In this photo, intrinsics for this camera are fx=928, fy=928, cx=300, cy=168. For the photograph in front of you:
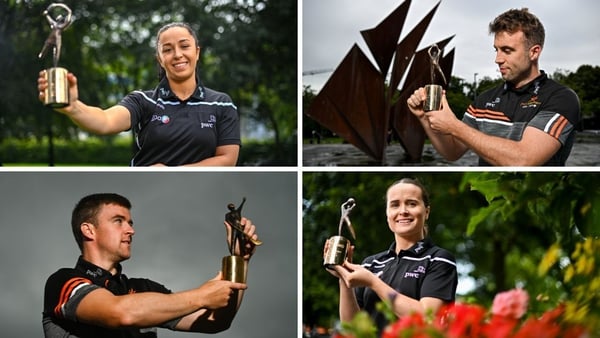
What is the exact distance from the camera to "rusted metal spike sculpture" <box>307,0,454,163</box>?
2701mm

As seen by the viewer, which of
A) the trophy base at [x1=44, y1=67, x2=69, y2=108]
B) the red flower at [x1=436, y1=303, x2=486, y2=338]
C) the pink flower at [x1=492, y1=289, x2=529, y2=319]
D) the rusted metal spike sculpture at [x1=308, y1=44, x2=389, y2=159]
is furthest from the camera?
→ the rusted metal spike sculpture at [x1=308, y1=44, x2=389, y2=159]

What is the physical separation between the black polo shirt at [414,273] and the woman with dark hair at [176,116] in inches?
21.1

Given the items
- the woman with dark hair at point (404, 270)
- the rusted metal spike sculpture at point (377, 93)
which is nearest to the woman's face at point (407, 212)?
the woman with dark hair at point (404, 270)

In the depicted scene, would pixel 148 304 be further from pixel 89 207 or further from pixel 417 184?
pixel 417 184

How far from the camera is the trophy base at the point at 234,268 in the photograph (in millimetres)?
2633

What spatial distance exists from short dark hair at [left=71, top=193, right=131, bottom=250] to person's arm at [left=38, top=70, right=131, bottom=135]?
0.20 metres

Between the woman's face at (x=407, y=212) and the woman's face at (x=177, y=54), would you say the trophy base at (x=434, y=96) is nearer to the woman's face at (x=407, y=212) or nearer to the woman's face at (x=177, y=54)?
the woman's face at (x=407, y=212)

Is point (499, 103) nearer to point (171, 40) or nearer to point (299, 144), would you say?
point (299, 144)

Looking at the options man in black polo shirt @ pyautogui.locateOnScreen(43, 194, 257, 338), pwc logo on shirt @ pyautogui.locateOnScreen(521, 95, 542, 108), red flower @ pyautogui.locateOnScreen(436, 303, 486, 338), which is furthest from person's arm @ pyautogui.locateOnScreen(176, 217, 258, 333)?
red flower @ pyautogui.locateOnScreen(436, 303, 486, 338)

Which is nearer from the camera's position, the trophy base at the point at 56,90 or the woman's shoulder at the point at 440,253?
the trophy base at the point at 56,90

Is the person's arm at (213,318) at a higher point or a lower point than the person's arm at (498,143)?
lower

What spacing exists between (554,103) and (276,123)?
35.6 inches

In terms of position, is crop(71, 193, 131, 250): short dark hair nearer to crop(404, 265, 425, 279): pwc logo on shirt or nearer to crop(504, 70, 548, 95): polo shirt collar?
crop(404, 265, 425, 279): pwc logo on shirt

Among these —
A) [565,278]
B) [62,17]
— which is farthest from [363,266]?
[62,17]
